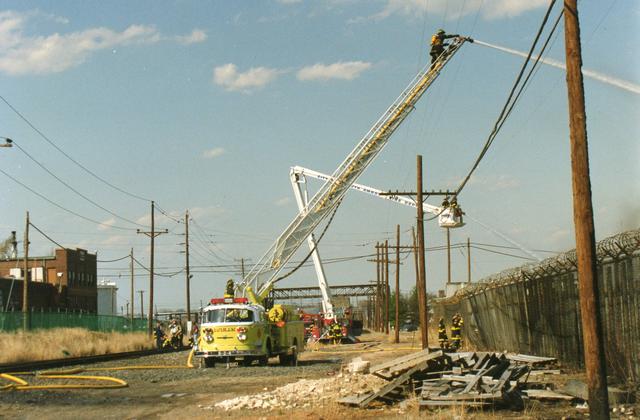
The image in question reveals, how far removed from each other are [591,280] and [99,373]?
16696 mm

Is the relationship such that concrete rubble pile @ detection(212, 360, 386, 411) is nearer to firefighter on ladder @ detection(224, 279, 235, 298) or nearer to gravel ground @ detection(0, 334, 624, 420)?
gravel ground @ detection(0, 334, 624, 420)

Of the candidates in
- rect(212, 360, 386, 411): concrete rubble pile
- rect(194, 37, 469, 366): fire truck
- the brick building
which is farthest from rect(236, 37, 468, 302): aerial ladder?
the brick building

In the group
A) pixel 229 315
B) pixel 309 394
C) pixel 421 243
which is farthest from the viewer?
pixel 421 243

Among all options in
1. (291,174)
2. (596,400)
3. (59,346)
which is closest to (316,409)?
(596,400)

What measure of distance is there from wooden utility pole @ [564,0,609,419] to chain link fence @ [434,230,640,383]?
2.45m

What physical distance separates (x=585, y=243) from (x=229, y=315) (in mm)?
16770

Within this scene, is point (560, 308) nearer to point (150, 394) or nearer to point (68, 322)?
point (150, 394)

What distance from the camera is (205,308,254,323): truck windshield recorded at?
83.2ft

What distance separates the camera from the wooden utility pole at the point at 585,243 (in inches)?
394

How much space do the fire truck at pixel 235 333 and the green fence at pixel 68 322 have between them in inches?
789

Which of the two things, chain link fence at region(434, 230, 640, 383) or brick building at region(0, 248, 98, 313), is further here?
brick building at region(0, 248, 98, 313)

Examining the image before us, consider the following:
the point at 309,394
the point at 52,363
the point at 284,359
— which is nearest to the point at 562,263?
the point at 309,394

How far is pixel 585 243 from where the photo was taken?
33.4 feet

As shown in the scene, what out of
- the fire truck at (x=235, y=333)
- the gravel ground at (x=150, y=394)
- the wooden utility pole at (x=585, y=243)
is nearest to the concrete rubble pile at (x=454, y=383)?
the wooden utility pole at (x=585, y=243)
